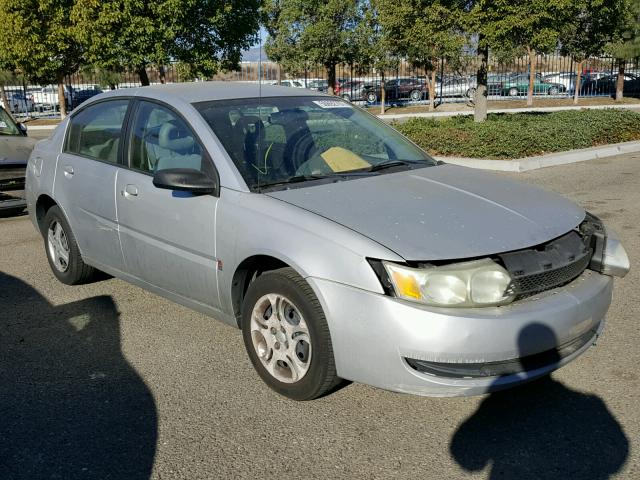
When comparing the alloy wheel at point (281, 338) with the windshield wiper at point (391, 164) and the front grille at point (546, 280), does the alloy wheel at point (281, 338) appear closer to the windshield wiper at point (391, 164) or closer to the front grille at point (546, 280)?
the front grille at point (546, 280)

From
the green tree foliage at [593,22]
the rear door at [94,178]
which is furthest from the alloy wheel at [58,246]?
the green tree foliage at [593,22]

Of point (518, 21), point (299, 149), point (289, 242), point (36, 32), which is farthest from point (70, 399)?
point (36, 32)

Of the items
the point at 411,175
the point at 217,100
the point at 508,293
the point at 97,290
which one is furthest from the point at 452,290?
the point at 97,290

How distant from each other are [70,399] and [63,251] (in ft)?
7.11

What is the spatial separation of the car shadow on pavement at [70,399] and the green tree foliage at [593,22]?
12.2m

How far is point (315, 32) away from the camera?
28.1 meters

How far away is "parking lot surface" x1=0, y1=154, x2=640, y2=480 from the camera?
3059 mm

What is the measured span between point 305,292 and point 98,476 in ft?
4.07

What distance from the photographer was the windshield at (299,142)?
4.07 m

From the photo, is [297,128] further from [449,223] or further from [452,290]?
[452,290]

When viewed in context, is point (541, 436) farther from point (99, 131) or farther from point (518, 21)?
point (518, 21)

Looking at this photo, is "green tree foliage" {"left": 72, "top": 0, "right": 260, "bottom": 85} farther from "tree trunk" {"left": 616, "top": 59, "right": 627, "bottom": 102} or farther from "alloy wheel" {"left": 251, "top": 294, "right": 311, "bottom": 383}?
"tree trunk" {"left": 616, "top": 59, "right": 627, "bottom": 102}

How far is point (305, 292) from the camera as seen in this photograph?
3.35m

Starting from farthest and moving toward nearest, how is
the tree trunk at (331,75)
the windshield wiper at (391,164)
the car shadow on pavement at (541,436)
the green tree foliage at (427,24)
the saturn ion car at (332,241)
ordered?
1. the tree trunk at (331,75)
2. the green tree foliage at (427,24)
3. the windshield wiper at (391,164)
4. the saturn ion car at (332,241)
5. the car shadow on pavement at (541,436)
